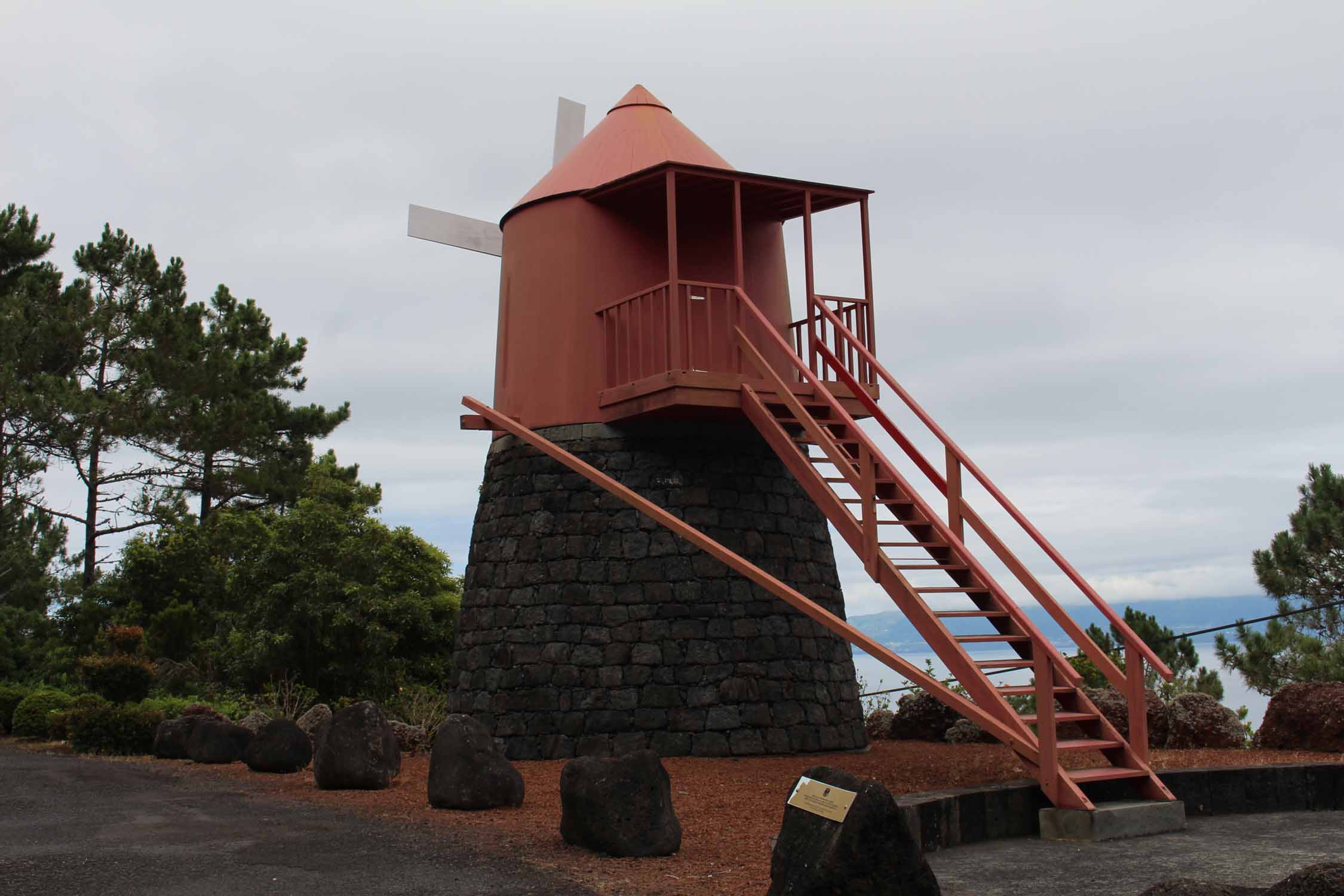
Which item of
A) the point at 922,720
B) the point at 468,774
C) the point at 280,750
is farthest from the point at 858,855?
the point at 922,720

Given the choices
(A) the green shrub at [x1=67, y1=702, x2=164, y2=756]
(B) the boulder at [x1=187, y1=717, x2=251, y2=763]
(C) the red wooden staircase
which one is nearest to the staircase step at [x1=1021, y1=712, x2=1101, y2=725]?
(C) the red wooden staircase

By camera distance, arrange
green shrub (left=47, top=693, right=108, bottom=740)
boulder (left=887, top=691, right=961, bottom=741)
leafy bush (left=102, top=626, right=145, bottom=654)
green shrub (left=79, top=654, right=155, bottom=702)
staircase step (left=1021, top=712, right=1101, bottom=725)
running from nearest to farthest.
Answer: staircase step (left=1021, top=712, right=1101, bottom=725) < boulder (left=887, top=691, right=961, bottom=741) < green shrub (left=47, top=693, right=108, bottom=740) < green shrub (left=79, top=654, right=155, bottom=702) < leafy bush (left=102, top=626, right=145, bottom=654)

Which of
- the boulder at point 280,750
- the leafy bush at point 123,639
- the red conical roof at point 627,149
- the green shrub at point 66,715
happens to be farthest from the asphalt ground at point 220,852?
the red conical roof at point 627,149

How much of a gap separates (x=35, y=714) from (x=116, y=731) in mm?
2645

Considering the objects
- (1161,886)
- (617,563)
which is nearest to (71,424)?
(617,563)

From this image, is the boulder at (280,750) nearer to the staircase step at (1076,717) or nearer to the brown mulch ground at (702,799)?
the brown mulch ground at (702,799)

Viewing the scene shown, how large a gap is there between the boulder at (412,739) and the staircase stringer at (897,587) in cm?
500

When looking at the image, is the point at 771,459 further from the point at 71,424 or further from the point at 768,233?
the point at 71,424

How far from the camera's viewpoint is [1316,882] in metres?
4.07

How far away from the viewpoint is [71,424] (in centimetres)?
2423

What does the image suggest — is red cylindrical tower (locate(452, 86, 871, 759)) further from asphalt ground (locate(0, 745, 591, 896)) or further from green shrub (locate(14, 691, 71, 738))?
green shrub (locate(14, 691, 71, 738))

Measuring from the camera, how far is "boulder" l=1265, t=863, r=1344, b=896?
13.2 feet

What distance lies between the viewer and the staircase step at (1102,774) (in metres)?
8.11

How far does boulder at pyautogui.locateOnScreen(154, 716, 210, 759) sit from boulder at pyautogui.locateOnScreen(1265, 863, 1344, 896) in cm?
1068
